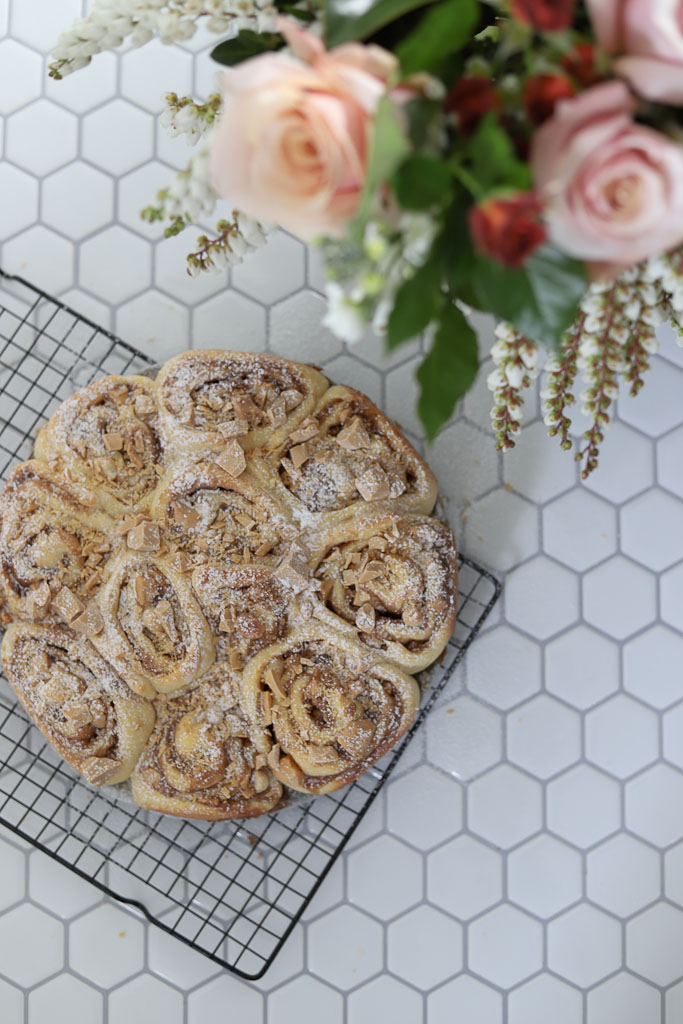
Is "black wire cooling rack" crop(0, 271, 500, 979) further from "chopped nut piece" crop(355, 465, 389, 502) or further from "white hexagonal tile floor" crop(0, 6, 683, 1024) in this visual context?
"chopped nut piece" crop(355, 465, 389, 502)

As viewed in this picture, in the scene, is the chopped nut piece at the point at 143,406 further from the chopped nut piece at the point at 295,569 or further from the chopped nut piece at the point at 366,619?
the chopped nut piece at the point at 366,619

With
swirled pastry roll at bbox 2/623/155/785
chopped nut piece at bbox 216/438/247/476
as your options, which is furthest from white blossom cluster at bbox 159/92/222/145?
swirled pastry roll at bbox 2/623/155/785

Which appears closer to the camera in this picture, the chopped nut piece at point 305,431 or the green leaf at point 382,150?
the green leaf at point 382,150

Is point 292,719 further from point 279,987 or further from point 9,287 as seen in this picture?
point 9,287

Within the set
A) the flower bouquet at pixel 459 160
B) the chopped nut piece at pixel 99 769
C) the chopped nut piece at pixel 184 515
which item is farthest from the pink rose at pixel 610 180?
the chopped nut piece at pixel 99 769

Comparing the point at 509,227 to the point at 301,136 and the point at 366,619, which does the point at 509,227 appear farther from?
the point at 366,619

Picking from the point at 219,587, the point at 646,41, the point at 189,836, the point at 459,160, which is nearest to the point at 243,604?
the point at 219,587

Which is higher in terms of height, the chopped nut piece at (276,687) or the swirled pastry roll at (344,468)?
the swirled pastry roll at (344,468)
